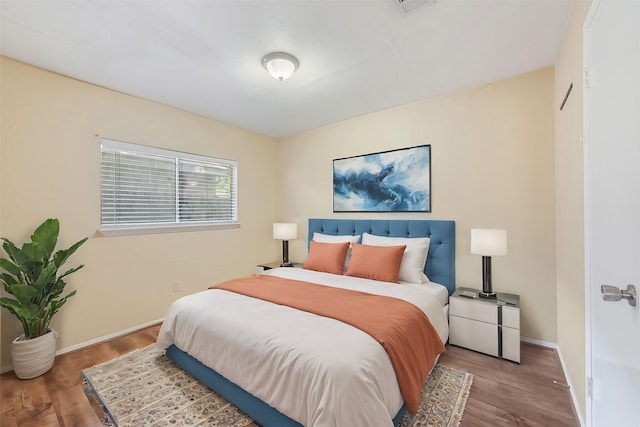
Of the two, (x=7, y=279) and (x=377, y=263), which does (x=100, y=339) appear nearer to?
(x=7, y=279)

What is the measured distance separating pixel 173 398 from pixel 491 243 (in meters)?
2.76

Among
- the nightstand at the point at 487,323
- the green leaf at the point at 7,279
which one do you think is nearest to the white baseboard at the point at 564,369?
the nightstand at the point at 487,323

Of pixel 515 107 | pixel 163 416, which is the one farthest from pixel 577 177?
pixel 163 416

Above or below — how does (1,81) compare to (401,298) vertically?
above

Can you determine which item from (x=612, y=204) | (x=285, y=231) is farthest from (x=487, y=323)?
(x=285, y=231)

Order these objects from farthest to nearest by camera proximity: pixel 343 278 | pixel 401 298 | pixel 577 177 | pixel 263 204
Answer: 1. pixel 263 204
2. pixel 343 278
3. pixel 401 298
4. pixel 577 177

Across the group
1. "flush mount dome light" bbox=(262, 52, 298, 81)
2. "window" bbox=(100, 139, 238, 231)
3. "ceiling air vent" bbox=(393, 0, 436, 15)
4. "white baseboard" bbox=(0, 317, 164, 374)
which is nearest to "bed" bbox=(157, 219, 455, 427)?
"white baseboard" bbox=(0, 317, 164, 374)

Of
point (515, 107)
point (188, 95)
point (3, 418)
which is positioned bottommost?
point (3, 418)

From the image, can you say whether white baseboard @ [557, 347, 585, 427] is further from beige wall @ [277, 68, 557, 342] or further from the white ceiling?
the white ceiling

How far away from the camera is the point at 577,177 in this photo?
5.11ft

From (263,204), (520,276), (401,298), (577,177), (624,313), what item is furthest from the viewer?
(263,204)

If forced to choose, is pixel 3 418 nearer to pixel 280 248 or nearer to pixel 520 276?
pixel 280 248

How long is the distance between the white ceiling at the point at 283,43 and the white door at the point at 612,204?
0.81 m

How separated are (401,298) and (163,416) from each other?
179 centimetres
